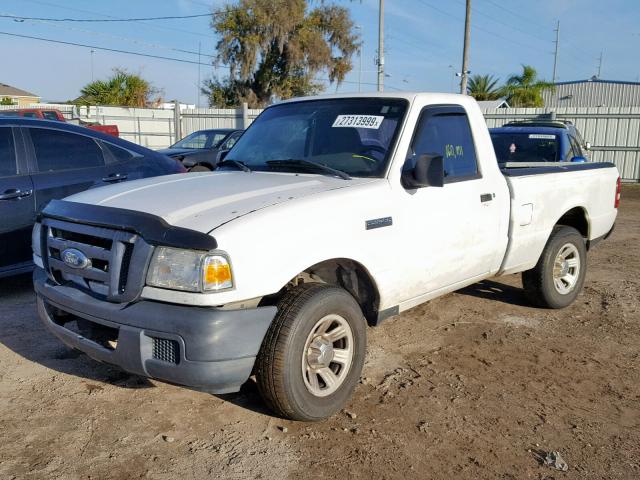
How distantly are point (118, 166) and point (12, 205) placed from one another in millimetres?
1166

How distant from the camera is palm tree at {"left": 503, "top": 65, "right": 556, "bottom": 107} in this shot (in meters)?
34.3

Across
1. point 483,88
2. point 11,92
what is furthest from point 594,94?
point 11,92

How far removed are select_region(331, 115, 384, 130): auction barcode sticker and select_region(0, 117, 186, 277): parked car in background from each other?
280 centimetres

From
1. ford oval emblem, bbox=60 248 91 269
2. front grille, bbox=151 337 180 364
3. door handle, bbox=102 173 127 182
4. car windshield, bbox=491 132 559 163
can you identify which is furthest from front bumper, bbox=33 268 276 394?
car windshield, bbox=491 132 559 163

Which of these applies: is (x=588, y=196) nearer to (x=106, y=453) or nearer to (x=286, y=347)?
(x=286, y=347)

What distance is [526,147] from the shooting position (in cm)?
949

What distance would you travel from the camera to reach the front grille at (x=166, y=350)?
289 centimetres

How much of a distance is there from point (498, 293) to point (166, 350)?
4.18m

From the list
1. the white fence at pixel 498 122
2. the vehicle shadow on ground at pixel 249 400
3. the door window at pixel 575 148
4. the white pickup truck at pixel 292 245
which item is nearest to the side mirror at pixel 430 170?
the white pickup truck at pixel 292 245

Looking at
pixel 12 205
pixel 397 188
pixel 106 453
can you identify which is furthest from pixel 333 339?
pixel 12 205

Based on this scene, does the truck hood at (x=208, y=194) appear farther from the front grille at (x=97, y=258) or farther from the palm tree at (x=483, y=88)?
the palm tree at (x=483, y=88)

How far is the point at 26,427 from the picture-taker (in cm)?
333

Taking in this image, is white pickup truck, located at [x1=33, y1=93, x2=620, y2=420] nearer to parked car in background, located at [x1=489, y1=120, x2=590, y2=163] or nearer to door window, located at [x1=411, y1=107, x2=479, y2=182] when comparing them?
door window, located at [x1=411, y1=107, x2=479, y2=182]

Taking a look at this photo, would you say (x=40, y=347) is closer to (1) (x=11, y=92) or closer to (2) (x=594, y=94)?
(2) (x=594, y=94)
